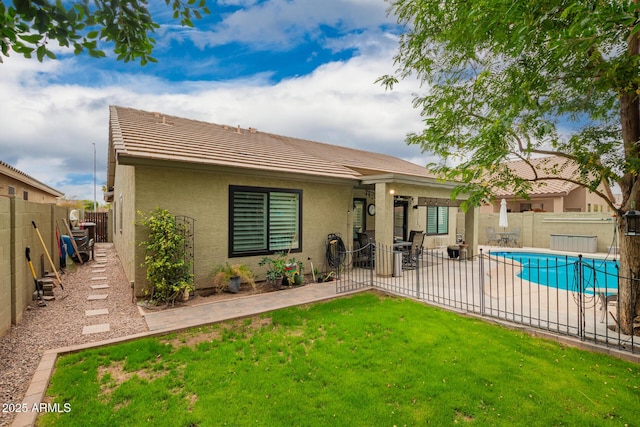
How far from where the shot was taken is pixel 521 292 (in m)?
6.06

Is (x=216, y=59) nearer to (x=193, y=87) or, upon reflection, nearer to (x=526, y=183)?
(x=193, y=87)

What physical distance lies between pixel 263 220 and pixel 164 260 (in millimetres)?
2869

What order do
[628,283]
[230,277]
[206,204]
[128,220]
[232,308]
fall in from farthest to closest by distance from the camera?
[128,220]
[206,204]
[230,277]
[232,308]
[628,283]

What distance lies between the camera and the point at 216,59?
10836 millimetres

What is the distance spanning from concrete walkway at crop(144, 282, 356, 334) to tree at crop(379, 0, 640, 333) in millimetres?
4167

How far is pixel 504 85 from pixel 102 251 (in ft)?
60.9

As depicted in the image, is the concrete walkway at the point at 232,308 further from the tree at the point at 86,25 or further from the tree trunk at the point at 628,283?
the tree trunk at the point at 628,283

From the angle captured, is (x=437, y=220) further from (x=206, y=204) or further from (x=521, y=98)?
(x=521, y=98)

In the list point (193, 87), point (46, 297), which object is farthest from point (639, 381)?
point (193, 87)

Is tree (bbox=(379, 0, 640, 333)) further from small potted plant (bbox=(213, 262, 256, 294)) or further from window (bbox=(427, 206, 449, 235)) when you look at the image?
window (bbox=(427, 206, 449, 235))

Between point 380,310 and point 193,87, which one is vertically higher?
point 193,87

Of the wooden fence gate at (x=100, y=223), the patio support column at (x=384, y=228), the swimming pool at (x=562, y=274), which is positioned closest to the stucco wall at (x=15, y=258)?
the patio support column at (x=384, y=228)

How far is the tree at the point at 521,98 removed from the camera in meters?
4.54

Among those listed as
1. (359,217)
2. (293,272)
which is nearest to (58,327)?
(293,272)
